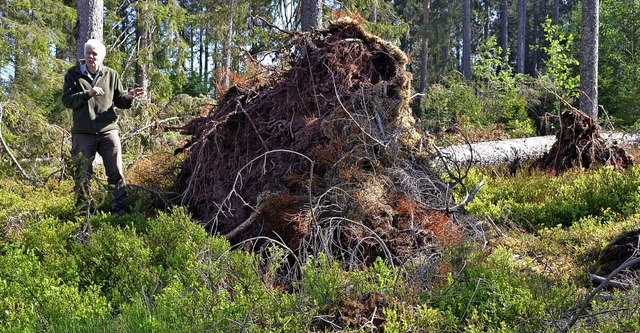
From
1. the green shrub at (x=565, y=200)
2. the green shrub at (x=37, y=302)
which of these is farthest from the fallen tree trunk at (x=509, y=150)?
the green shrub at (x=37, y=302)

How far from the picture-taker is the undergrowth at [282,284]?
3.48 metres

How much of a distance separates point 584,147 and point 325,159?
5.13 m

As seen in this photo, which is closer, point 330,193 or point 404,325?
point 404,325

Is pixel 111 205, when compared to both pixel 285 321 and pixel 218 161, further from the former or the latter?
pixel 285 321

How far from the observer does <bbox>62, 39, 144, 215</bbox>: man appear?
646 centimetres

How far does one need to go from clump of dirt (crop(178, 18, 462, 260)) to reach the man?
3.07 ft

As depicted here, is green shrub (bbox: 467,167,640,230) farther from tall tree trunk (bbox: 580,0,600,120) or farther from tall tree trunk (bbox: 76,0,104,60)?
tall tree trunk (bbox: 76,0,104,60)

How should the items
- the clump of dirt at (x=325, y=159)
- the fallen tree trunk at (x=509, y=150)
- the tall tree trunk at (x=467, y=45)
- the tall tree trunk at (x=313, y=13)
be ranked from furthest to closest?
the tall tree trunk at (x=467, y=45) < the tall tree trunk at (x=313, y=13) < the fallen tree trunk at (x=509, y=150) < the clump of dirt at (x=325, y=159)

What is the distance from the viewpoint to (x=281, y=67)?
7.32 meters

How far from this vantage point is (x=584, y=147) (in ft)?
28.7

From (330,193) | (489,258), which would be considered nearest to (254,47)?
(330,193)

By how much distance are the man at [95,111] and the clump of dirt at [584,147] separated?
6.86 m

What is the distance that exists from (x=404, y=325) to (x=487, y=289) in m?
0.92

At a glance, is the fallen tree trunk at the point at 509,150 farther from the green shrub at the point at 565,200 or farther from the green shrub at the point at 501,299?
the green shrub at the point at 501,299
